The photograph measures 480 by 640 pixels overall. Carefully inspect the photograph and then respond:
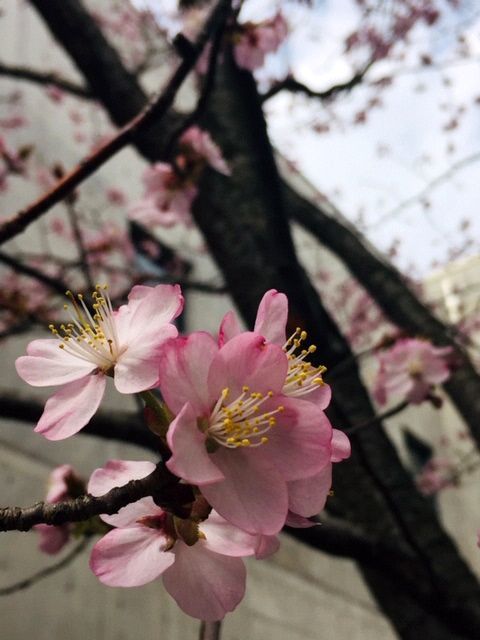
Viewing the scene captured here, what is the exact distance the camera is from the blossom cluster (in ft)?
1.31

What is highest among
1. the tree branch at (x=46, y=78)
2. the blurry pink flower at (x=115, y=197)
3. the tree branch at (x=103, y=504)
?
the blurry pink flower at (x=115, y=197)

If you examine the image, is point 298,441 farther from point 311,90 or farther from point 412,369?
point 311,90

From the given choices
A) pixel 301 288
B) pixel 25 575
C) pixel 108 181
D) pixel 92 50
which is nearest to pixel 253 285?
pixel 301 288

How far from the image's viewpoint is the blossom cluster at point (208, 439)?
40cm

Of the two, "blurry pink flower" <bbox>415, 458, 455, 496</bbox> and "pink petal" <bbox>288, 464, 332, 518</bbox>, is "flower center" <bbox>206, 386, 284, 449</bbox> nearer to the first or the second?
"pink petal" <bbox>288, 464, 332, 518</bbox>

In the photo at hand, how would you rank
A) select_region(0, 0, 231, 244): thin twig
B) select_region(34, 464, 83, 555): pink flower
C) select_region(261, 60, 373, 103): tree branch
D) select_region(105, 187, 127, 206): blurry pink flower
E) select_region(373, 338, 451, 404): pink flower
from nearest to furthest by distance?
select_region(0, 0, 231, 244): thin twig, select_region(34, 464, 83, 555): pink flower, select_region(373, 338, 451, 404): pink flower, select_region(261, 60, 373, 103): tree branch, select_region(105, 187, 127, 206): blurry pink flower

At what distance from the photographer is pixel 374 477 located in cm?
103

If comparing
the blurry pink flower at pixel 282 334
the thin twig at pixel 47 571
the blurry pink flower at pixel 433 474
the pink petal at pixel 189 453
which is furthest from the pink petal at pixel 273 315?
the blurry pink flower at pixel 433 474

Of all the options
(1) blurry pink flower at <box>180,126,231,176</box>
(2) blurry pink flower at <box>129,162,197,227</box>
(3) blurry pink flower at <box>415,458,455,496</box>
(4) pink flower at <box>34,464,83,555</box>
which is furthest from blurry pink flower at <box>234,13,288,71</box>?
(3) blurry pink flower at <box>415,458,455,496</box>

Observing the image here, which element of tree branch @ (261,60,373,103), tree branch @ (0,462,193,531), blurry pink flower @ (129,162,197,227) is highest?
tree branch @ (261,60,373,103)

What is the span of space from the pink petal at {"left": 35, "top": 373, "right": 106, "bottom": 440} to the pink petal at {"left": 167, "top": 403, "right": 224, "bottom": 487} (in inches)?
3.9

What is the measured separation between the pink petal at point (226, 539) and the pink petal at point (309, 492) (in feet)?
0.17

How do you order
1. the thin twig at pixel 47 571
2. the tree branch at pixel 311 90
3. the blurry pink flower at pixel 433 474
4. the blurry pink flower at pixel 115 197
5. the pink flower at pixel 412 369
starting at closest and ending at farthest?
the thin twig at pixel 47 571, the pink flower at pixel 412 369, the tree branch at pixel 311 90, the blurry pink flower at pixel 115 197, the blurry pink flower at pixel 433 474

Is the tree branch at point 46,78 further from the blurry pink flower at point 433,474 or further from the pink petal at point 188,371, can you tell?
the blurry pink flower at point 433,474
